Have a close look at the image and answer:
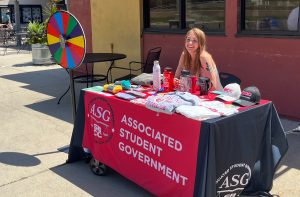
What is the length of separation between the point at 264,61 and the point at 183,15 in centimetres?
189

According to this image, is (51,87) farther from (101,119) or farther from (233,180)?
(233,180)

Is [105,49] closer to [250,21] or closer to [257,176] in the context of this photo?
[250,21]

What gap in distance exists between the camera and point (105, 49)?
27.8 ft

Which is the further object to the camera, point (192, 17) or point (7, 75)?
point (7, 75)

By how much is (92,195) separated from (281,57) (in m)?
3.26

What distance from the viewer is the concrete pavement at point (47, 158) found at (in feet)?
11.4

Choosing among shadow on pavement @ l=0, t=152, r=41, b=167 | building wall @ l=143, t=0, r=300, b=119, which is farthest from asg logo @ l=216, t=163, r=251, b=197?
building wall @ l=143, t=0, r=300, b=119

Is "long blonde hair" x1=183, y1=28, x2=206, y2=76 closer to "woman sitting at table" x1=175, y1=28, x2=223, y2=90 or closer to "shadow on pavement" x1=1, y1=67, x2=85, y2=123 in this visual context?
"woman sitting at table" x1=175, y1=28, x2=223, y2=90

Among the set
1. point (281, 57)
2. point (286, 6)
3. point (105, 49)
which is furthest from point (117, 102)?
point (105, 49)

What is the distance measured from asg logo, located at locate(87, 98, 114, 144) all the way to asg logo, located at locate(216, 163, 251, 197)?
3.65ft

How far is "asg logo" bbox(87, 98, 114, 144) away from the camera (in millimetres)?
3463

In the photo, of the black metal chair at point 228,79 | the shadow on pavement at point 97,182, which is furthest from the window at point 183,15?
the shadow on pavement at point 97,182

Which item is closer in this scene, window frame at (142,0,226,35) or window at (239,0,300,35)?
window at (239,0,300,35)

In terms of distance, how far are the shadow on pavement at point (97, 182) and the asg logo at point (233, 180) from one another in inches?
29.3
